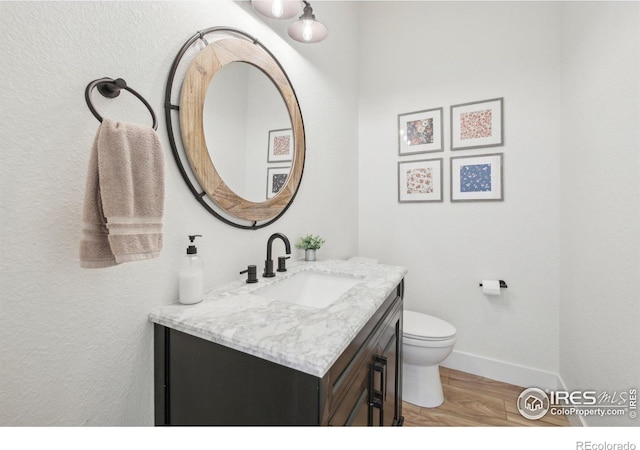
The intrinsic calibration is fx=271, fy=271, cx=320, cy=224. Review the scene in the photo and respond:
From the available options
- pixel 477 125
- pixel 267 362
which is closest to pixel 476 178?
pixel 477 125

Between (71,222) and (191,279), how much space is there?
13.3 inches

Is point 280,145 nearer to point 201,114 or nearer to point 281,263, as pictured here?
point 201,114

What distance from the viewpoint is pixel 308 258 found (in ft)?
5.10

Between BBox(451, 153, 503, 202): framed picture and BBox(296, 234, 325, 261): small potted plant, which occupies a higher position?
BBox(451, 153, 503, 202): framed picture

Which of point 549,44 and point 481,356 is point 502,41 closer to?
point 549,44

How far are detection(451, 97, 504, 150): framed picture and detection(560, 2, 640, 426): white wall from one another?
13.6 inches

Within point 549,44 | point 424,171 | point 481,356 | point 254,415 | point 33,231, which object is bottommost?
point 481,356

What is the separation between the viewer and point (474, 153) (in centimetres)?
193

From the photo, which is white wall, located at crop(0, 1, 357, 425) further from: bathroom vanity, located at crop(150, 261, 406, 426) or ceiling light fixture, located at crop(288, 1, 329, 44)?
ceiling light fixture, located at crop(288, 1, 329, 44)

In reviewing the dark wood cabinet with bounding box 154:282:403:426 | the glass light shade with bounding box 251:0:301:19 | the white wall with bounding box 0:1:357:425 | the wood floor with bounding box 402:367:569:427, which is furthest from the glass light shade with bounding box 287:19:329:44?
the wood floor with bounding box 402:367:569:427

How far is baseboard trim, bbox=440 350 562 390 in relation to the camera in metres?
1.79

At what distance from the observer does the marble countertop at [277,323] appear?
0.61 m

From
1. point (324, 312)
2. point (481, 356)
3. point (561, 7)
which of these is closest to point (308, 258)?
point (324, 312)

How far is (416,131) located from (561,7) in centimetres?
105
